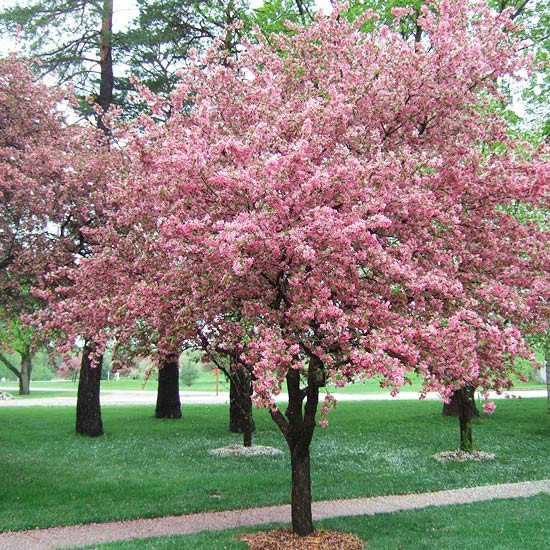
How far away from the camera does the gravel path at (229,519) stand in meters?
8.90

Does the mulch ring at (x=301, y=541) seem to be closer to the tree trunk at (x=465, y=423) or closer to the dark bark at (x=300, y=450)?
the dark bark at (x=300, y=450)

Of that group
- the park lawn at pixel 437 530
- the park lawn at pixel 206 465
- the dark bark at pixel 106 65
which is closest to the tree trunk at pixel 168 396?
the park lawn at pixel 206 465

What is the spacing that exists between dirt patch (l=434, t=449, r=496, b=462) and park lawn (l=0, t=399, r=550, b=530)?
34 cm

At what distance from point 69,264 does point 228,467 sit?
581 centimetres

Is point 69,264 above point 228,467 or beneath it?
above

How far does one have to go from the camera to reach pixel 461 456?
15.6 metres

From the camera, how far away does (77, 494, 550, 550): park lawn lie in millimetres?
8352

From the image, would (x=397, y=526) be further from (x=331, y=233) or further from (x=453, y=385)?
(x=331, y=233)

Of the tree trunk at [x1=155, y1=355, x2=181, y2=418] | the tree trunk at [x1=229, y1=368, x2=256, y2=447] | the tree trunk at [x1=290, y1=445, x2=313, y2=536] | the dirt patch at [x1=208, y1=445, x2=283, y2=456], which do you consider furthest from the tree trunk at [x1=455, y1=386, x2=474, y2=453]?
the tree trunk at [x1=155, y1=355, x2=181, y2=418]

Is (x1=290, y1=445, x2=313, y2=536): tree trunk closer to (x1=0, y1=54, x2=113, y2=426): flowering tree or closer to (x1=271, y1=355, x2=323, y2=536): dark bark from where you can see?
(x1=271, y1=355, x2=323, y2=536): dark bark

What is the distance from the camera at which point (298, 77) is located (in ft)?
34.0

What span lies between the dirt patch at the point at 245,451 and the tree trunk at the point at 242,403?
12.0 inches

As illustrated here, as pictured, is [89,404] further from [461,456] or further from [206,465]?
[461,456]

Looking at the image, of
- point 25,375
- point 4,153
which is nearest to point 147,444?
point 4,153
